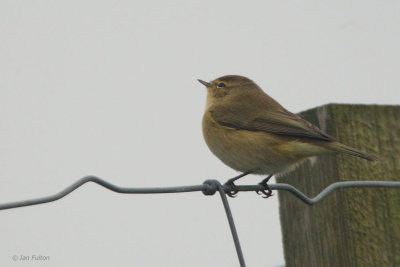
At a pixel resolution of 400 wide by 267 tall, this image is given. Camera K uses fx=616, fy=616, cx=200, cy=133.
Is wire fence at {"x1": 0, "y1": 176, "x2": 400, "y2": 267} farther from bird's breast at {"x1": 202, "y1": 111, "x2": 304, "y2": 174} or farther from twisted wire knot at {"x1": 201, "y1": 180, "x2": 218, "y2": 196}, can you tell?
bird's breast at {"x1": 202, "y1": 111, "x2": 304, "y2": 174}

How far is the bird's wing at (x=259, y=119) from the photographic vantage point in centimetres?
455

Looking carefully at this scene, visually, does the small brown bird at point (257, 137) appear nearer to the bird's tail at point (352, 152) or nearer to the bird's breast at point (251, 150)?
the bird's breast at point (251, 150)

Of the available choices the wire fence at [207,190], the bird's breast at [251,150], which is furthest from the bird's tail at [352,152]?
the bird's breast at [251,150]

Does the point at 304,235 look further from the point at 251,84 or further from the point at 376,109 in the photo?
the point at 251,84

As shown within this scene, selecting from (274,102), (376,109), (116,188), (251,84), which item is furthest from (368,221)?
(251,84)

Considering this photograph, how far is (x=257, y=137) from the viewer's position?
468 cm

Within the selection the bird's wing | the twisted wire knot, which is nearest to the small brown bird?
the bird's wing

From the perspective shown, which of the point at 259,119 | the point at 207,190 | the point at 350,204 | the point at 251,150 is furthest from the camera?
the point at 259,119

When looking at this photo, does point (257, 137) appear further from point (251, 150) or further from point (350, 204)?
point (350, 204)

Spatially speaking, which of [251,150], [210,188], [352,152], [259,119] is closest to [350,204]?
[352,152]

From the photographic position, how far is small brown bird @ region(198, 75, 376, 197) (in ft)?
14.4

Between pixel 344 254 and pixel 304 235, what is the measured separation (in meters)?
0.29

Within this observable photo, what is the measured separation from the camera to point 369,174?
3242mm

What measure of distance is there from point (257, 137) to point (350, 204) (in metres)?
1.65
